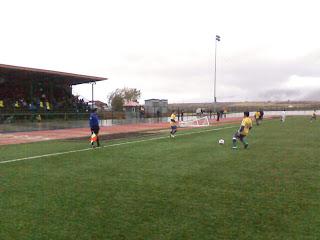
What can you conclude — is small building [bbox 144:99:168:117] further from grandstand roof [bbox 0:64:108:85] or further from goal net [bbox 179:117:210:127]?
goal net [bbox 179:117:210:127]

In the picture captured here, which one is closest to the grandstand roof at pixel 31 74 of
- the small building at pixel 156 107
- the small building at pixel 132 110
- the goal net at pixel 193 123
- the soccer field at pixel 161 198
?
the small building at pixel 132 110

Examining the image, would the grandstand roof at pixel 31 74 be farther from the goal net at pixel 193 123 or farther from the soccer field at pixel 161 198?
the soccer field at pixel 161 198

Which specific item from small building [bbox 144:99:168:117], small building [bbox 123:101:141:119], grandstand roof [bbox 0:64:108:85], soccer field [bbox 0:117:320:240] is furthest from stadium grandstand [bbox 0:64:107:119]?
soccer field [bbox 0:117:320:240]

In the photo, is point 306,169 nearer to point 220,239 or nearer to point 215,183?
point 215,183

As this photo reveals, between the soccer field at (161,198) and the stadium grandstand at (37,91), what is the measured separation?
29.6m

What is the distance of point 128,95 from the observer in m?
98.0

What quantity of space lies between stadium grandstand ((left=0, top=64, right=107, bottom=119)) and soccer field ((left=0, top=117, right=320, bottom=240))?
1163 inches

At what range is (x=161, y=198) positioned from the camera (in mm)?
7965

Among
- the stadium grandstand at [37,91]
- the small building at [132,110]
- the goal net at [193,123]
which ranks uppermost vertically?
the stadium grandstand at [37,91]

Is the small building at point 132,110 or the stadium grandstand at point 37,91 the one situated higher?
the stadium grandstand at point 37,91

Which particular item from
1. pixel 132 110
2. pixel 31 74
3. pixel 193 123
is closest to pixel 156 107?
pixel 132 110

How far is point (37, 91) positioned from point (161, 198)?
143 feet

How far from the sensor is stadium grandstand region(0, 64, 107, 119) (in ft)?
137

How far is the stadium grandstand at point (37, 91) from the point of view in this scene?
4178cm
